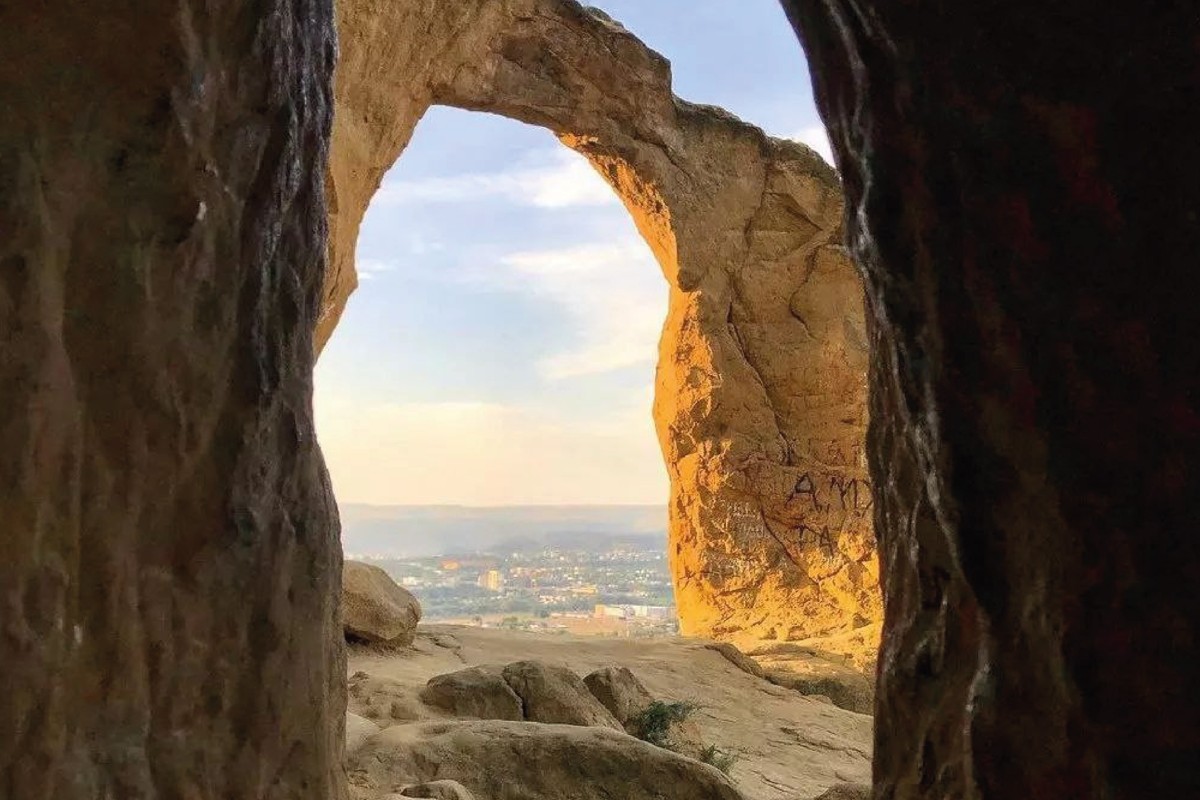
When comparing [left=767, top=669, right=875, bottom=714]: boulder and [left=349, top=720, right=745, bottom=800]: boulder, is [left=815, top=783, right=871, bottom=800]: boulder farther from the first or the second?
[left=767, top=669, right=875, bottom=714]: boulder

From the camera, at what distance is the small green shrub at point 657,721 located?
18.3ft

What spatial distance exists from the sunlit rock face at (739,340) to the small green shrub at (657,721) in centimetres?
435

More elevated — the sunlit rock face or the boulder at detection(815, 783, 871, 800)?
the sunlit rock face

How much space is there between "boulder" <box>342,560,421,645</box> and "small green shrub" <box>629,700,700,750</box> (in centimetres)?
215

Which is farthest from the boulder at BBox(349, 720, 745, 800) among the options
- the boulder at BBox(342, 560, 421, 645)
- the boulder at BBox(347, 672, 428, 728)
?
the boulder at BBox(342, 560, 421, 645)

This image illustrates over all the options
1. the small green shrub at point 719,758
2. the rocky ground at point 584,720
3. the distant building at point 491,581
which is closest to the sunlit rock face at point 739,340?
the rocky ground at point 584,720

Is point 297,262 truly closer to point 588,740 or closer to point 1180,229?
point 1180,229

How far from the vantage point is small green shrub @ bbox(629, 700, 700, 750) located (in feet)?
18.3

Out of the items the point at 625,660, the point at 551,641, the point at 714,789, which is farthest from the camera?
the point at 551,641

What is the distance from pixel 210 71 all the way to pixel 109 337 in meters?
0.54

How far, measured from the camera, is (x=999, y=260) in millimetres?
1523

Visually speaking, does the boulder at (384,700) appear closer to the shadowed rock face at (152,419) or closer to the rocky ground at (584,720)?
the rocky ground at (584,720)

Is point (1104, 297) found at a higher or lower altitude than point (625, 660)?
higher

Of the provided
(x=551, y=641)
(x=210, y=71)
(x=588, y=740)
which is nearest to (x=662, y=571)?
(x=551, y=641)
